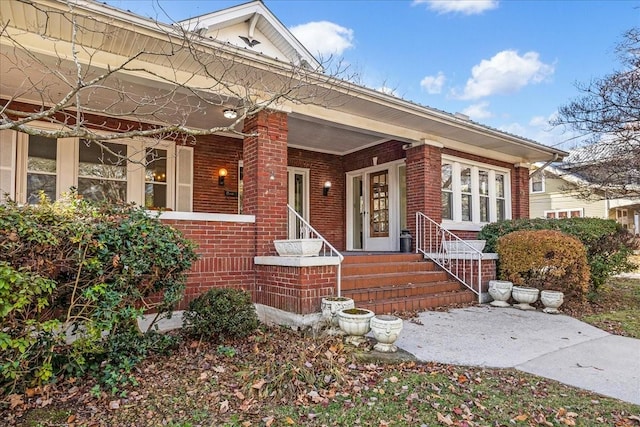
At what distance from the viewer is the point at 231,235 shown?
5754 millimetres

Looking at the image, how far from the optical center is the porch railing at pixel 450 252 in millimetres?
7062

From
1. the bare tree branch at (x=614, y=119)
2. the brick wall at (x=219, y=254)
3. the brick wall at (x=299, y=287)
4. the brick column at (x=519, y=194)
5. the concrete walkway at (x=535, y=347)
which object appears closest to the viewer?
the concrete walkway at (x=535, y=347)

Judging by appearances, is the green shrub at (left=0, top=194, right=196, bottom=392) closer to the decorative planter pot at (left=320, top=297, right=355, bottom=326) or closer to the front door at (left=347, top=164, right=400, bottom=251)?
the decorative planter pot at (left=320, top=297, right=355, bottom=326)

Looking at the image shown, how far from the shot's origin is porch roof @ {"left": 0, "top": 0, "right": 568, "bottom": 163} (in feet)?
14.1

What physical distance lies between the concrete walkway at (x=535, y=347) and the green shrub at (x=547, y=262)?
89 centimetres

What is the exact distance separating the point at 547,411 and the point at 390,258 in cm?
434

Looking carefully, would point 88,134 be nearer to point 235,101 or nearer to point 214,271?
point 214,271

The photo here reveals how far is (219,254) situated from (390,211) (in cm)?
506

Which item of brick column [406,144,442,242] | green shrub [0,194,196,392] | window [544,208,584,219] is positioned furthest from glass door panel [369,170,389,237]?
window [544,208,584,219]

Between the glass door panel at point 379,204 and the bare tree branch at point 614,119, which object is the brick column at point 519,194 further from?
the glass door panel at point 379,204

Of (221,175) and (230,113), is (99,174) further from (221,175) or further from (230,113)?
(230,113)

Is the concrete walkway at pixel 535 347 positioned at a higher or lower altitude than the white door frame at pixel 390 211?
lower

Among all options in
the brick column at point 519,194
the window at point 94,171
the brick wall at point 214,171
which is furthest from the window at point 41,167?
the brick column at point 519,194

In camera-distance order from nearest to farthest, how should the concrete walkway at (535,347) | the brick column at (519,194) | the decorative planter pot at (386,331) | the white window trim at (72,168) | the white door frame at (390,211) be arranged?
the concrete walkway at (535,347) → the decorative planter pot at (386,331) → the white window trim at (72,168) → the white door frame at (390,211) → the brick column at (519,194)
